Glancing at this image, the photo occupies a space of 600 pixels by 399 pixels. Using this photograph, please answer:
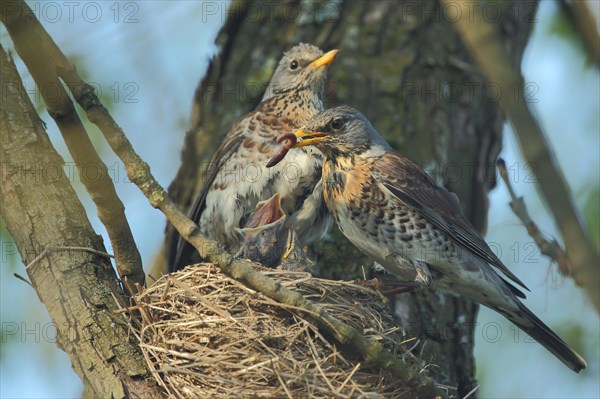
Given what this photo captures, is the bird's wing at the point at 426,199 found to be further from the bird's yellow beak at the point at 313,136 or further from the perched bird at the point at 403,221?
the bird's yellow beak at the point at 313,136

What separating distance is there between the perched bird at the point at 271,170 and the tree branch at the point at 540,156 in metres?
2.69

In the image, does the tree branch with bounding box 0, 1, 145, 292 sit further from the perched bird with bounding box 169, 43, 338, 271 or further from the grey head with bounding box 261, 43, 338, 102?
the grey head with bounding box 261, 43, 338, 102

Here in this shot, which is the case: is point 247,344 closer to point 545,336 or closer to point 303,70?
point 545,336

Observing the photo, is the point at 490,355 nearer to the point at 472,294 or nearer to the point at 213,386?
the point at 472,294

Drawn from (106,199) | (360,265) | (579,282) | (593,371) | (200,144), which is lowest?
(593,371)

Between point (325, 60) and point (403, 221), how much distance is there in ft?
5.19

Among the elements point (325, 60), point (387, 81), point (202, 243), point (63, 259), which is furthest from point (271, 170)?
point (63, 259)

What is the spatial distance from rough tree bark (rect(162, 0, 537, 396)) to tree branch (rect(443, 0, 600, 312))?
303 centimetres

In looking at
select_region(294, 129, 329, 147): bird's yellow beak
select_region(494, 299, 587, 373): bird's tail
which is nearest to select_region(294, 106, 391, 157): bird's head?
select_region(294, 129, 329, 147): bird's yellow beak

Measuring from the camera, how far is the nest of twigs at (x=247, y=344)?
3.93 metres

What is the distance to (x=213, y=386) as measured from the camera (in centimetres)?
394

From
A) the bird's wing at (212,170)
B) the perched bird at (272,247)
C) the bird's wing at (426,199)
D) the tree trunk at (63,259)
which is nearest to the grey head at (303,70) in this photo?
the bird's wing at (212,170)

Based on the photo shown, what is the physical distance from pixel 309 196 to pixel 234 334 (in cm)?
199

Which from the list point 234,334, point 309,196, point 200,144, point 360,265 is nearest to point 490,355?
point 360,265
